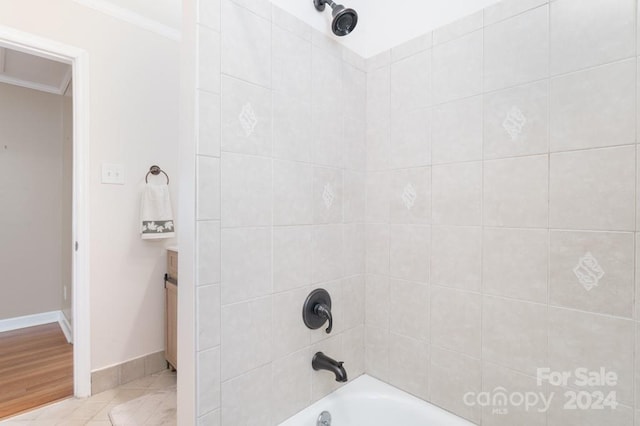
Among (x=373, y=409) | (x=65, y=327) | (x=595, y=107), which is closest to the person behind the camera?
(x=595, y=107)

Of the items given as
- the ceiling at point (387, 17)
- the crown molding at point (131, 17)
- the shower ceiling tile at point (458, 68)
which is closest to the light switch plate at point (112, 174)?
the crown molding at point (131, 17)

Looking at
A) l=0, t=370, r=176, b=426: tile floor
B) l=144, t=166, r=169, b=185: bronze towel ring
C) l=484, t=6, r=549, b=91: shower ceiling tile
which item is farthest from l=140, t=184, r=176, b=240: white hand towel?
l=484, t=6, r=549, b=91: shower ceiling tile

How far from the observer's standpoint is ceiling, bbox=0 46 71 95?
2.54 metres

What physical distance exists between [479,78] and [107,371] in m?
2.68

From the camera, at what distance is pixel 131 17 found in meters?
2.08

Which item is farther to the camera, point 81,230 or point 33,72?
point 33,72

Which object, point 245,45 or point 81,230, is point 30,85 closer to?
point 81,230

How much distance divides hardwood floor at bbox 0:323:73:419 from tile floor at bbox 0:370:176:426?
108 millimetres

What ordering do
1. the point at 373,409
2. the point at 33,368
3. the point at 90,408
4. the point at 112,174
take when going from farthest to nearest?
the point at 33,368 < the point at 112,174 < the point at 90,408 < the point at 373,409

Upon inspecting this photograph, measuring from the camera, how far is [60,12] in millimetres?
1850

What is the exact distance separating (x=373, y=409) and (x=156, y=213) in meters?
1.84

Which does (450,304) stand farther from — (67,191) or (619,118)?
(67,191)

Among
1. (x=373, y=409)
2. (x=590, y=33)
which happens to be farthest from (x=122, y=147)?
(x=590, y=33)

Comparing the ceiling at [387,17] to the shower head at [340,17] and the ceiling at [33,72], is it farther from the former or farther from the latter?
the ceiling at [33,72]
